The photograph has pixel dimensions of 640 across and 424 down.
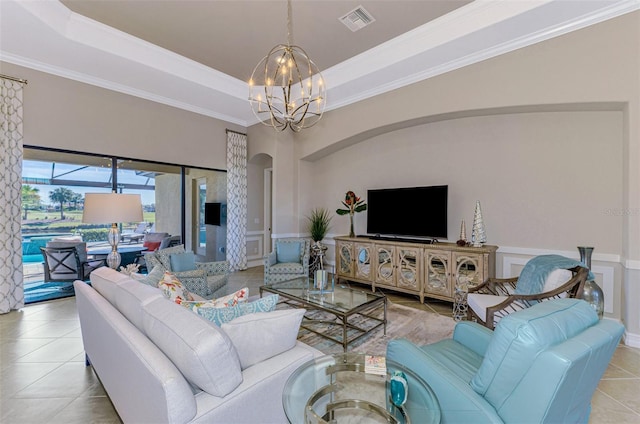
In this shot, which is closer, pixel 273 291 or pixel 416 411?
pixel 416 411

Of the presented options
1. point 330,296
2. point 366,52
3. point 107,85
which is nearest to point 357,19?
point 366,52

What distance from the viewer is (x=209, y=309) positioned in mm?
1634

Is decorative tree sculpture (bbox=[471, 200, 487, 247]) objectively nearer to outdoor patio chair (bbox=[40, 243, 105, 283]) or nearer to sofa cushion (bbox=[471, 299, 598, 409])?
sofa cushion (bbox=[471, 299, 598, 409])

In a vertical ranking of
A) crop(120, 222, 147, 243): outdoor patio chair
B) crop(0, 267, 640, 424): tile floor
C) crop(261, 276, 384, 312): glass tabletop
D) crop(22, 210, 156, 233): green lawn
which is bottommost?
crop(0, 267, 640, 424): tile floor

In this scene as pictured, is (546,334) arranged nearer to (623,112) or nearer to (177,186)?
(623,112)

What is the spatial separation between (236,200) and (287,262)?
88.3 inches

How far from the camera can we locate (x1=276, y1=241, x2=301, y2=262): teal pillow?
492 cm

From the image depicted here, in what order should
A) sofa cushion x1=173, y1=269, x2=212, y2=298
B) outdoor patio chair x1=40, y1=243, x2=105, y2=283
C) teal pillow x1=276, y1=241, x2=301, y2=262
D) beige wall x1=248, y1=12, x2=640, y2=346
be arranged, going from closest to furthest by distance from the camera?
beige wall x1=248, y1=12, x2=640, y2=346 → sofa cushion x1=173, y1=269, x2=212, y2=298 → outdoor patio chair x1=40, y1=243, x2=105, y2=283 → teal pillow x1=276, y1=241, x2=301, y2=262

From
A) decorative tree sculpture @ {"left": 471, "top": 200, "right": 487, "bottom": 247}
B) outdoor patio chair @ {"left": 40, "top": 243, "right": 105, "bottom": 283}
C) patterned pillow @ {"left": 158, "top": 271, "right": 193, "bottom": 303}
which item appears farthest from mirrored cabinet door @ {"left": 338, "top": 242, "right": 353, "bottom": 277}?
outdoor patio chair @ {"left": 40, "top": 243, "right": 105, "bottom": 283}

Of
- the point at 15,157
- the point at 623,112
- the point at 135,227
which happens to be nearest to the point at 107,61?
the point at 15,157

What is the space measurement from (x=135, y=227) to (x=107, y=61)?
2697 mm

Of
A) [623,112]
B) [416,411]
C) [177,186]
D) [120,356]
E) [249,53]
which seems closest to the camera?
[416,411]

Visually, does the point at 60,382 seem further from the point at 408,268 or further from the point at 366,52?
the point at 366,52

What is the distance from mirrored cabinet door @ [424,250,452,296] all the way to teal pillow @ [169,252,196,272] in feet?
11.1
